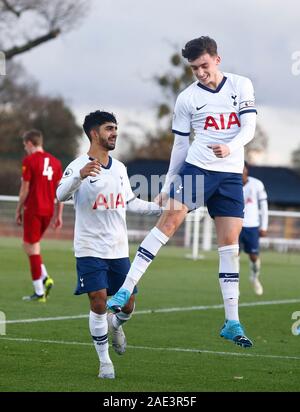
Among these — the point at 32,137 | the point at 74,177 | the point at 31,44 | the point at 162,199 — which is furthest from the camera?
the point at 31,44

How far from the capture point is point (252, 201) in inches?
902

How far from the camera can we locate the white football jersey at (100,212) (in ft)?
35.4

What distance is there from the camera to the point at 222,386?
10141 millimetres

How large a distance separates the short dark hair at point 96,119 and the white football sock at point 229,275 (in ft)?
5.73

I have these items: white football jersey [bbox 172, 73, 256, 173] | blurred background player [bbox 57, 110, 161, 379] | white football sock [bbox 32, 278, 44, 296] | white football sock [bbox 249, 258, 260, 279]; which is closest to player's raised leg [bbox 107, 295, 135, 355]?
blurred background player [bbox 57, 110, 161, 379]

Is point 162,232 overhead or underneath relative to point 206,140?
underneath

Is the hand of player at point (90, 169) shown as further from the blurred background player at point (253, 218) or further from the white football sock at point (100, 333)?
the blurred background player at point (253, 218)

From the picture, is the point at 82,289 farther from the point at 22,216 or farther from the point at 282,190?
the point at 282,190

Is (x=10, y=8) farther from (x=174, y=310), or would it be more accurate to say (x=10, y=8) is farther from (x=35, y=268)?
(x=174, y=310)

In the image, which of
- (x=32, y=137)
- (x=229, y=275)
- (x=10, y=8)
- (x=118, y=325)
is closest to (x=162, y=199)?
(x=229, y=275)

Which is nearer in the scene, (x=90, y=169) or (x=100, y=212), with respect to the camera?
(x=90, y=169)

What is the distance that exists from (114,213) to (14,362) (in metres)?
1.72

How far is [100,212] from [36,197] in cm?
805
